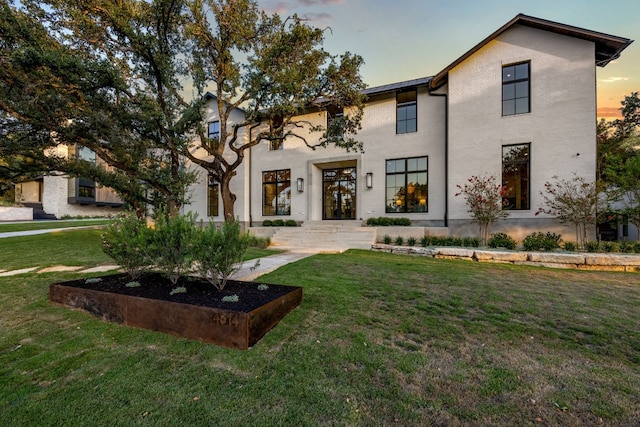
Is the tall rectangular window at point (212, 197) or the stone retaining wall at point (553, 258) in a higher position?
the tall rectangular window at point (212, 197)

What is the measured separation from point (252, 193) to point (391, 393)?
1479cm

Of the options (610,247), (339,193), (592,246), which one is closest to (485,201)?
(592,246)

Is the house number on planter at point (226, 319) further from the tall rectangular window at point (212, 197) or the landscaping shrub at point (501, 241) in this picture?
the tall rectangular window at point (212, 197)

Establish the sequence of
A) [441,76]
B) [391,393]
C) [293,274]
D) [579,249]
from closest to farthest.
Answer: [391,393]
[293,274]
[579,249]
[441,76]

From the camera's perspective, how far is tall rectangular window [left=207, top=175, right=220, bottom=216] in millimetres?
16859

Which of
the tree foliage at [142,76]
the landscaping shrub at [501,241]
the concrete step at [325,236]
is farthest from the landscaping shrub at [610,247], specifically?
the tree foliage at [142,76]

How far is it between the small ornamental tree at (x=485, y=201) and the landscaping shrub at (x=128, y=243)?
34.8ft

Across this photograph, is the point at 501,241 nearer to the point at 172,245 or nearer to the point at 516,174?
the point at 516,174

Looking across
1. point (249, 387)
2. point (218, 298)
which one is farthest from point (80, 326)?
point (249, 387)

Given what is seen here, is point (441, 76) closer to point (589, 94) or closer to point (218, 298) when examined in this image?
point (589, 94)

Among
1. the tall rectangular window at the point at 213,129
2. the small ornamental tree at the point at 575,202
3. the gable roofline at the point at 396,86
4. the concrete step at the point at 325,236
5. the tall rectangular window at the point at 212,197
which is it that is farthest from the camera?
the tall rectangular window at the point at 212,197

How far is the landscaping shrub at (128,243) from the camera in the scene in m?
4.27

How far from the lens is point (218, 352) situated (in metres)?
2.81

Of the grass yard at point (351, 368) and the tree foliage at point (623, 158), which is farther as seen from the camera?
the tree foliage at point (623, 158)
